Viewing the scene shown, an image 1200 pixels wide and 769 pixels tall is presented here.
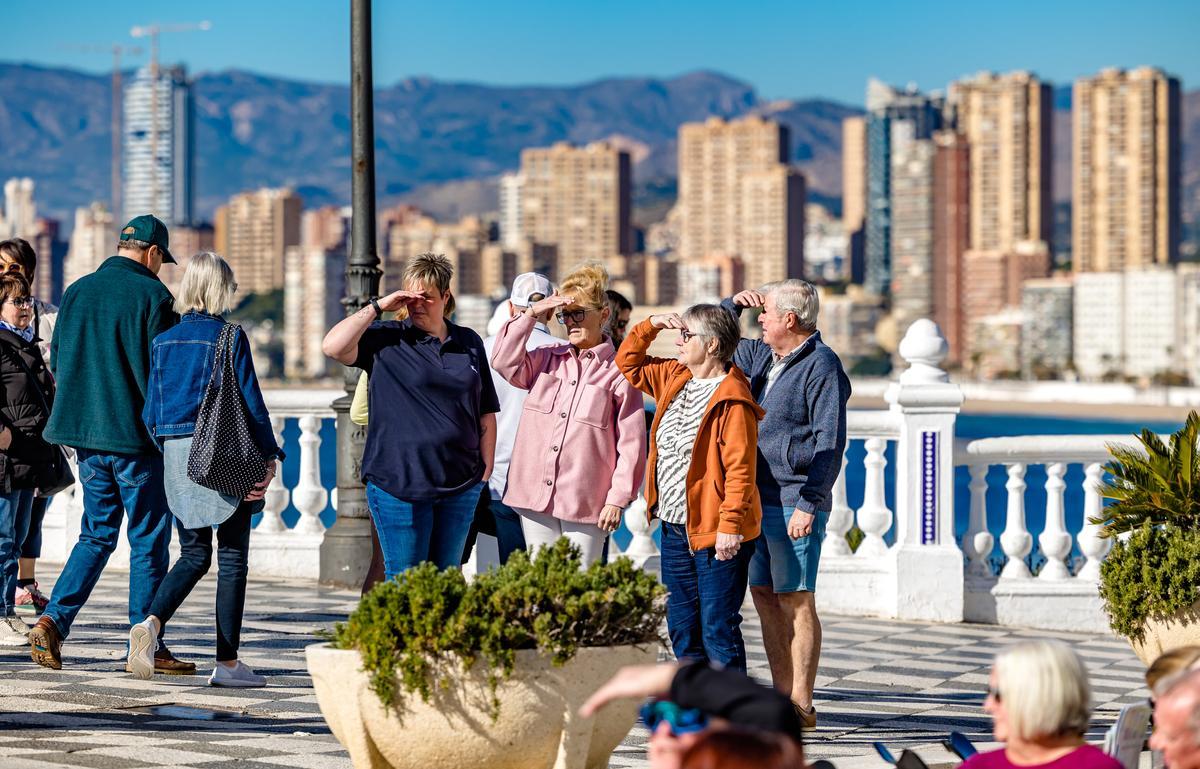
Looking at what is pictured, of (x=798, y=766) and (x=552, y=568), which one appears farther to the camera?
(x=552, y=568)

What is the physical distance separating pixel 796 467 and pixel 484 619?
221 centimetres

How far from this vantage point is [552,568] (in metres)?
5.39

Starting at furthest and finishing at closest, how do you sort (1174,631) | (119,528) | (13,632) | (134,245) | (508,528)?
1. (13,632)
2. (1174,631)
3. (134,245)
4. (119,528)
5. (508,528)

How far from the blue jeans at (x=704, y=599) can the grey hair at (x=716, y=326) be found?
2.11ft

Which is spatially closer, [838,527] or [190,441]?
[190,441]

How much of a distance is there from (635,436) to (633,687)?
355 centimetres

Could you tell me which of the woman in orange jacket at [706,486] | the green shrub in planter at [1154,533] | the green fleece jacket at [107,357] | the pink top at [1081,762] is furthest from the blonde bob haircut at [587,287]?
the pink top at [1081,762]

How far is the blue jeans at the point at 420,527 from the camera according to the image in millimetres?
6910

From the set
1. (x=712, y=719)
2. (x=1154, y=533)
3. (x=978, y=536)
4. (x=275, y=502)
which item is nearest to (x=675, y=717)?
(x=712, y=719)

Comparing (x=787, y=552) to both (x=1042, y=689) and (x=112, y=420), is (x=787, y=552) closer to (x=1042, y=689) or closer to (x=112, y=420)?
(x=112, y=420)

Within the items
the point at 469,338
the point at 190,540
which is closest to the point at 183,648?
the point at 190,540

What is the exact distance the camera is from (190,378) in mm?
7484

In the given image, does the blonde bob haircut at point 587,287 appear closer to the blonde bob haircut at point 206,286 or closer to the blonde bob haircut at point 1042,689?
the blonde bob haircut at point 206,286

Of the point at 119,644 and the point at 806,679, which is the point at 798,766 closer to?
the point at 806,679
